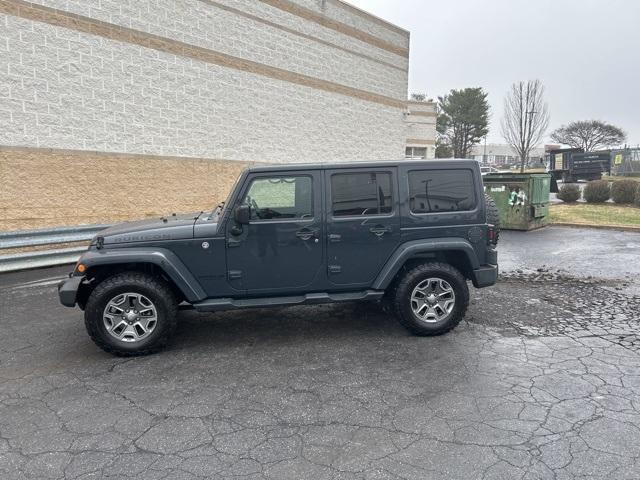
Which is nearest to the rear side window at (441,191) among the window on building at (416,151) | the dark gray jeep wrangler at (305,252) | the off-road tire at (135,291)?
the dark gray jeep wrangler at (305,252)

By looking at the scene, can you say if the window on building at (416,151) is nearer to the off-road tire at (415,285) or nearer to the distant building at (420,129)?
the distant building at (420,129)

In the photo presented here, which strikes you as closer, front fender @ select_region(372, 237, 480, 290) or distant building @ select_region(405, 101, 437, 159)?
front fender @ select_region(372, 237, 480, 290)

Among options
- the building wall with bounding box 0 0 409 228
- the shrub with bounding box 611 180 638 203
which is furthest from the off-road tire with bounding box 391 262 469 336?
the shrub with bounding box 611 180 638 203

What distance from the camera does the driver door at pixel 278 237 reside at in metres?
4.26

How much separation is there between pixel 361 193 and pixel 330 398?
2.13 m

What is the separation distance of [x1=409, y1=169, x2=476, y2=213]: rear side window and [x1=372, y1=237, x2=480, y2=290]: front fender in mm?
350

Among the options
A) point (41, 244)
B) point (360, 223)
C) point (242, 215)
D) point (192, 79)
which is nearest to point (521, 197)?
point (360, 223)

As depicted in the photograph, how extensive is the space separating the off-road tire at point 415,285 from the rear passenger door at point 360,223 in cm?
33

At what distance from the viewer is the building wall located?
8320 mm

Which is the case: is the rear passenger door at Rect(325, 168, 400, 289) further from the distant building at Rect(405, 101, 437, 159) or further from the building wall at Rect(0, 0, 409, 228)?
the distant building at Rect(405, 101, 437, 159)

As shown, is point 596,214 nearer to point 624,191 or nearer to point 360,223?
point 624,191

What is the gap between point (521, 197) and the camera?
39.8 ft

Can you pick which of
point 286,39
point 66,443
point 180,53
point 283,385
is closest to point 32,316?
point 66,443

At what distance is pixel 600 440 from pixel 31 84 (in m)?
10.3
